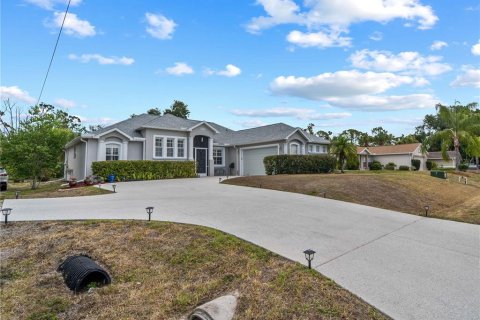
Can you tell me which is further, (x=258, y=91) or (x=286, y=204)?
(x=258, y=91)

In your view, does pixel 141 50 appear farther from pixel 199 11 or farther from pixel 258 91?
pixel 258 91

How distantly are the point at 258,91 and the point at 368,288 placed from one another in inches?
740

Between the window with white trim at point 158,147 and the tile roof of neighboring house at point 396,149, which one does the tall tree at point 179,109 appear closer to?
the window with white trim at point 158,147

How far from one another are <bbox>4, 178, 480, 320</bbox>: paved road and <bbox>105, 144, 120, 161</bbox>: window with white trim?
8770 millimetres

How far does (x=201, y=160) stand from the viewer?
23.6 metres

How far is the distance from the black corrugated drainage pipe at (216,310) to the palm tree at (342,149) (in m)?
21.0

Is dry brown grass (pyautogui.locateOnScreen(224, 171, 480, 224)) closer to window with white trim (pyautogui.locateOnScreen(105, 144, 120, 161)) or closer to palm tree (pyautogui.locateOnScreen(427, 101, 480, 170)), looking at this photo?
window with white trim (pyautogui.locateOnScreen(105, 144, 120, 161))

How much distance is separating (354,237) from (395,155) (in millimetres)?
39323

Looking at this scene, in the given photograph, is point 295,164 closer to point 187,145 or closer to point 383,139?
point 187,145

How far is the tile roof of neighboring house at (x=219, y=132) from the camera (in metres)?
21.2

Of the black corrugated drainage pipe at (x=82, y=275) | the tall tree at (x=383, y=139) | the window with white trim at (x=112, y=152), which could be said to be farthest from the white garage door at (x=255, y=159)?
the tall tree at (x=383, y=139)

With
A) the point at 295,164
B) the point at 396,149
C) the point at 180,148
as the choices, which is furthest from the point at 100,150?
the point at 396,149

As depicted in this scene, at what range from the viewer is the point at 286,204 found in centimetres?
1002

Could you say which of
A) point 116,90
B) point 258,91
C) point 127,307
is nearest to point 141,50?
point 116,90
